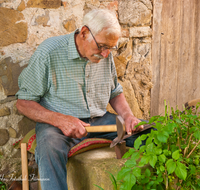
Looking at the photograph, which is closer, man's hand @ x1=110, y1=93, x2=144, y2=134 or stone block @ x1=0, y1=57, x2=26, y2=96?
man's hand @ x1=110, y1=93, x2=144, y2=134

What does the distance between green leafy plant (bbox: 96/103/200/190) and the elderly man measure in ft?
1.52

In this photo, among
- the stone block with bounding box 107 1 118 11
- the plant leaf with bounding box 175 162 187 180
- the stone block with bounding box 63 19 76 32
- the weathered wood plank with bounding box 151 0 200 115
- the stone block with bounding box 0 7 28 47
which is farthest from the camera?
the weathered wood plank with bounding box 151 0 200 115

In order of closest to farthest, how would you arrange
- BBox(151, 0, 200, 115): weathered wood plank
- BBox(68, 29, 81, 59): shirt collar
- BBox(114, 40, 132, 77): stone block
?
BBox(68, 29, 81, 59): shirt collar → BBox(114, 40, 132, 77): stone block → BBox(151, 0, 200, 115): weathered wood plank

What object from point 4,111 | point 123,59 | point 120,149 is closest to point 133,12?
point 123,59

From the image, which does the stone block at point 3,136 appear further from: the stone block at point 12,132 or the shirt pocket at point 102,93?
the shirt pocket at point 102,93

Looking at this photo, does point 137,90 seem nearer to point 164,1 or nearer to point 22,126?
point 164,1

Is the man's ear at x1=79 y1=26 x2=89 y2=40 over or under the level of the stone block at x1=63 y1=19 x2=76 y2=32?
under

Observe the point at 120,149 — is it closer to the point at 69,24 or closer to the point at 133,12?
the point at 69,24

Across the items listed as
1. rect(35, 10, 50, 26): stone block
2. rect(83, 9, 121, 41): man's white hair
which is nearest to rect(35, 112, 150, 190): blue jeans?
rect(83, 9, 121, 41): man's white hair

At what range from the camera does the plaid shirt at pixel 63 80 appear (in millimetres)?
1752

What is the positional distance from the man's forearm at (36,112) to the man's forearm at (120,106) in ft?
2.20

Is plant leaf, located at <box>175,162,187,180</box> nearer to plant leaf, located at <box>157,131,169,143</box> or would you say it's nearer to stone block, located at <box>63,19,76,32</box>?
plant leaf, located at <box>157,131,169,143</box>

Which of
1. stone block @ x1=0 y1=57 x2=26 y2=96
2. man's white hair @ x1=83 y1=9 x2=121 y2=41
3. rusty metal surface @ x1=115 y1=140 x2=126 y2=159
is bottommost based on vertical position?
rusty metal surface @ x1=115 y1=140 x2=126 y2=159

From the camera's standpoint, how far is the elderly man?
1.60 metres
